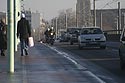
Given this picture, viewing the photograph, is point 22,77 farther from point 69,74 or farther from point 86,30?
point 86,30

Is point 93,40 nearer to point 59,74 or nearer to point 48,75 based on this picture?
point 59,74

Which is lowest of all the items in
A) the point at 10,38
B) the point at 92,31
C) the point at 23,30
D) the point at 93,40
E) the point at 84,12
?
the point at 93,40

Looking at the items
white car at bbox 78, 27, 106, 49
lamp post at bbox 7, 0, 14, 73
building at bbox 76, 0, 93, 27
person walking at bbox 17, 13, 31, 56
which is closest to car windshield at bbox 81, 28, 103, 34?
white car at bbox 78, 27, 106, 49

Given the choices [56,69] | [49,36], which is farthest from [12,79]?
[49,36]

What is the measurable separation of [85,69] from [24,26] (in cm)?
672

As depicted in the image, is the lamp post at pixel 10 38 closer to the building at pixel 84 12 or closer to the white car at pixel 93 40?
the white car at pixel 93 40

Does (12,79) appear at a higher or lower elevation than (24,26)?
lower

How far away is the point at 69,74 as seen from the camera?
48.5ft

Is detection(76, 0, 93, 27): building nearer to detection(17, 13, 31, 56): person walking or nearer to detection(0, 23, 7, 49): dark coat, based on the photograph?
detection(0, 23, 7, 49): dark coat

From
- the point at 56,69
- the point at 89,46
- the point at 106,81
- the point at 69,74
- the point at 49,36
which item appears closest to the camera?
the point at 106,81

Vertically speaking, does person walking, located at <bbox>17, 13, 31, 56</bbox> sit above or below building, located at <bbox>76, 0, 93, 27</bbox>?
below

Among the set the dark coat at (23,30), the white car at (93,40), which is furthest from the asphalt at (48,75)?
the white car at (93,40)

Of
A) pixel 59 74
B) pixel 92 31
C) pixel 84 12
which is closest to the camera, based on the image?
pixel 59 74

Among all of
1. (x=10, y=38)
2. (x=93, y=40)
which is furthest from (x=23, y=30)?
(x=93, y=40)
